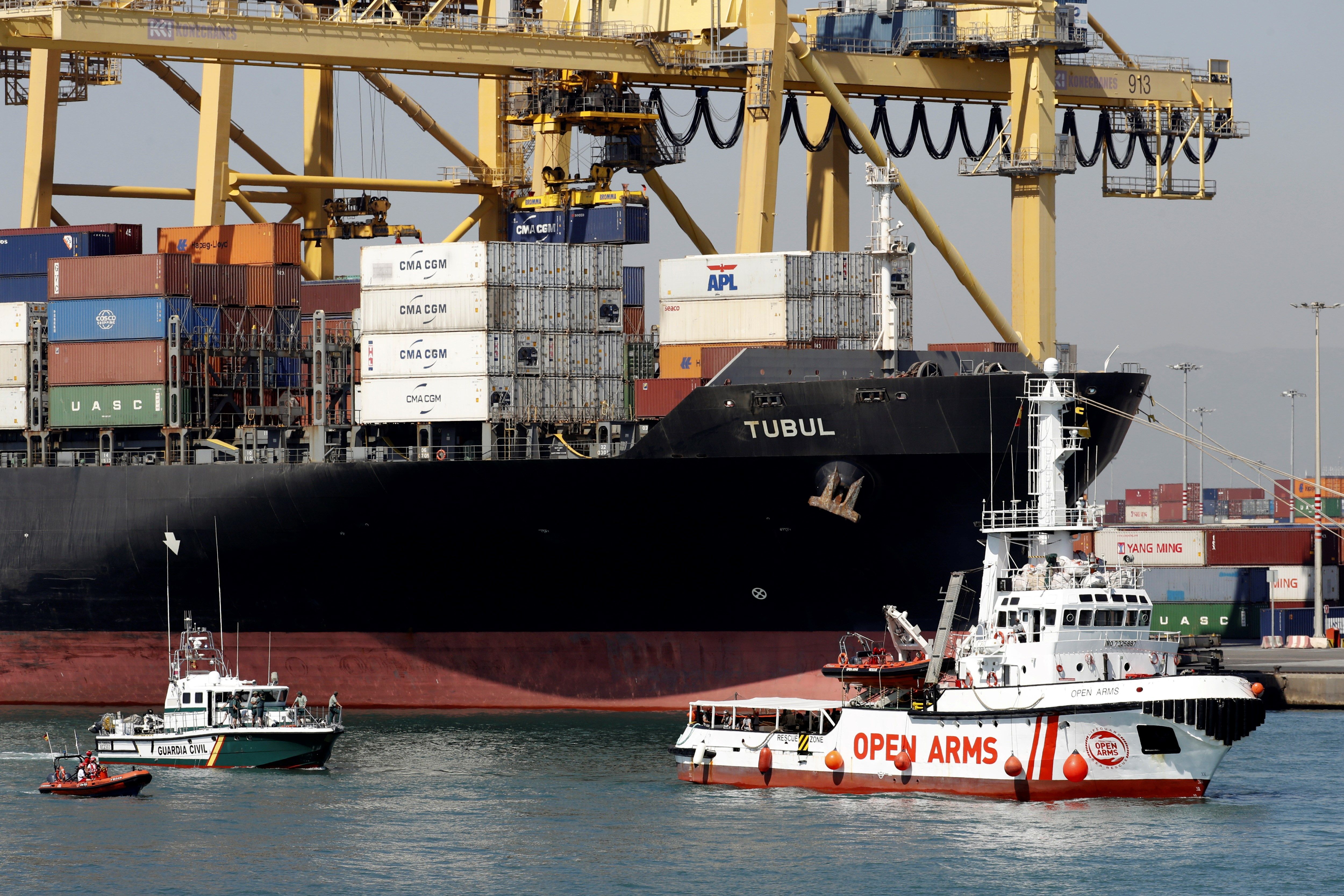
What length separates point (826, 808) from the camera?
36.9 metres

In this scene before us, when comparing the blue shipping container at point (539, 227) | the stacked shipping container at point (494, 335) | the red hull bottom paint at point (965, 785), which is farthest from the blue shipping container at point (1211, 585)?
the red hull bottom paint at point (965, 785)

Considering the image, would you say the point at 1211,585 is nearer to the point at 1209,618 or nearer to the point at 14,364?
the point at 1209,618

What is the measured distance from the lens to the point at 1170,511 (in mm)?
142125

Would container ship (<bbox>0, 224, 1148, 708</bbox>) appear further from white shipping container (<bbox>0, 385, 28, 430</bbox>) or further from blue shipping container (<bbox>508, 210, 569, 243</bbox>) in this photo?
blue shipping container (<bbox>508, 210, 569, 243</bbox>)

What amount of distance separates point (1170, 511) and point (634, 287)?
318 feet

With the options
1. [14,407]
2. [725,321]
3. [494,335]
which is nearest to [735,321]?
[725,321]

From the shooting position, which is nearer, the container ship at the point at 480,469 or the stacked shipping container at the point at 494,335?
the container ship at the point at 480,469

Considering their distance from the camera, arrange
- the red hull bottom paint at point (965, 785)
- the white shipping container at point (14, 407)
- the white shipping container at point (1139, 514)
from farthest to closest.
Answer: the white shipping container at point (1139, 514) → the white shipping container at point (14, 407) → the red hull bottom paint at point (965, 785)

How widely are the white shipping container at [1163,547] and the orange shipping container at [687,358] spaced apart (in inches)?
1545

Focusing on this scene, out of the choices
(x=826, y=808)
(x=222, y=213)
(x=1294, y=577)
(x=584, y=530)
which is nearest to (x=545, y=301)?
(x=584, y=530)

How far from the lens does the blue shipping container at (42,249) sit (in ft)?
180

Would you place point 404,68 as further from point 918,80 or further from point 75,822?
point 75,822

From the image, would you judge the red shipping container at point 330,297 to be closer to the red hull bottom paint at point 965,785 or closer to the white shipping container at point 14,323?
the white shipping container at point 14,323

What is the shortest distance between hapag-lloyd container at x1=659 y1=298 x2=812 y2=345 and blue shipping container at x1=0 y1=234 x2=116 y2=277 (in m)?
16.7
